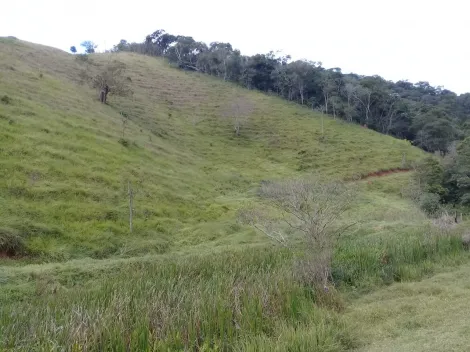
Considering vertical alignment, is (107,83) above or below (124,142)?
above

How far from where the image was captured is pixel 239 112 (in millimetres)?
67750

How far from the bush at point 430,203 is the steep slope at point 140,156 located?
43.4 feet

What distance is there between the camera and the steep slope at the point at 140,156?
2214 centimetres

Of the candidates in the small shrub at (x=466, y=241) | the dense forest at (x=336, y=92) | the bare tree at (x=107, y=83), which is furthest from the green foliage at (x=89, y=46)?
the small shrub at (x=466, y=241)

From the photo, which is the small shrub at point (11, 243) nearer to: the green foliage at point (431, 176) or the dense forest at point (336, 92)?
the green foliage at point (431, 176)

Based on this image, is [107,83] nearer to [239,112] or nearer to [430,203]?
[239,112]

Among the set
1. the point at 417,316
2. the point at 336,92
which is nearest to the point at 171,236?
the point at 417,316

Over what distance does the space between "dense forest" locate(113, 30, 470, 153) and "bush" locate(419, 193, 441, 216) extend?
96.2ft

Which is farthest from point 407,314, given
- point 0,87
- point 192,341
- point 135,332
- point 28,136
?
point 0,87

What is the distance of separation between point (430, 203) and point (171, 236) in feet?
69.4

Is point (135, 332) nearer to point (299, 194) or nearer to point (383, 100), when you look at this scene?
point (299, 194)

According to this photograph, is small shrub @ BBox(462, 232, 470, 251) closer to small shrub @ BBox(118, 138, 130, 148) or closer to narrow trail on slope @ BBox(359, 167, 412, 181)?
small shrub @ BBox(118, 138, 130, 148)

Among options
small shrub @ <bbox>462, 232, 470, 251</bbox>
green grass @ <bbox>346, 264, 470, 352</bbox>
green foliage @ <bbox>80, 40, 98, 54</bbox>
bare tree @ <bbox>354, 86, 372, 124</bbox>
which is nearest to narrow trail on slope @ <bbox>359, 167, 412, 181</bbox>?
bare tree @ <bbox>354, 86, 372, 124</bbox>

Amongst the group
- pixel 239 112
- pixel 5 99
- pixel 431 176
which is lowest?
pixel 431 176
